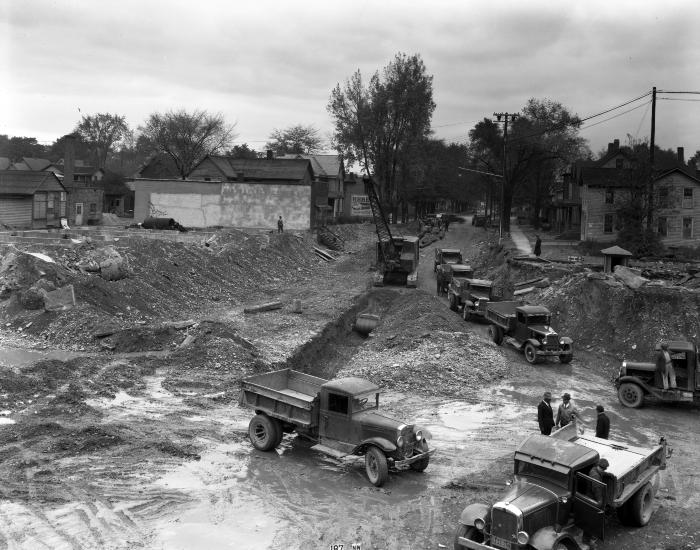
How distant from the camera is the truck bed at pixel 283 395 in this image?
14.2 meters

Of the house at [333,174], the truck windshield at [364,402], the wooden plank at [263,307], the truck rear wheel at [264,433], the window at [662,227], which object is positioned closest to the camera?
the truck windshield at [364,402]

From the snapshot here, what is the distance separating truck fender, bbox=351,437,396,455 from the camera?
12855 mm

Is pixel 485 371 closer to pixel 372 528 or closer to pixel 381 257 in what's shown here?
pixel 372 528

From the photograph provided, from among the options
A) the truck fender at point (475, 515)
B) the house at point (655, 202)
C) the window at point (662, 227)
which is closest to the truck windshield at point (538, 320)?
the truck fender at point (475, 515)

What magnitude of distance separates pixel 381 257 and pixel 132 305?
17.8 meters

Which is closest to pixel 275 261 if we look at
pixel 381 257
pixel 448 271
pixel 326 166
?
pixel 381 257

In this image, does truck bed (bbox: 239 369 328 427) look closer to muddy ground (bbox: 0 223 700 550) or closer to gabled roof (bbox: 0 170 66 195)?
muddy ground (bbox: 0 223 700 550)

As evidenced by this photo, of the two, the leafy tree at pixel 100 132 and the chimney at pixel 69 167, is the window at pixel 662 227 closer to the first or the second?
the chimney at pixel 69 167

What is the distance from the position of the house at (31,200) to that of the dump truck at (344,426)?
3635 centimetres

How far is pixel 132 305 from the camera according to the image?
28.2 meters

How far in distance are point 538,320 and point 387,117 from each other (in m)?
49.6

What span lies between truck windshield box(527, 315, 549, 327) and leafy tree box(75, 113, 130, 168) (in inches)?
4046

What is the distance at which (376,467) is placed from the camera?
515 inches

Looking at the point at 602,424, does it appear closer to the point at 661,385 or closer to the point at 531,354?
the point at 661,385
